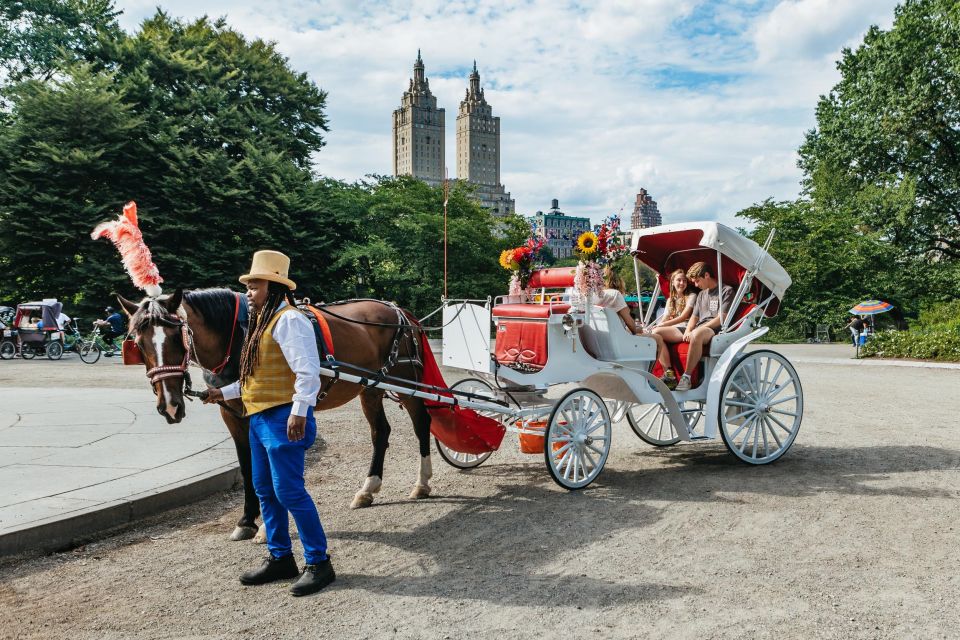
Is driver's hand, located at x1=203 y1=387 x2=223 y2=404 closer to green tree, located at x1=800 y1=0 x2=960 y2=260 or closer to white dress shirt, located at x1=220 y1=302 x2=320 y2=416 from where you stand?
white dress shirt, located at x1=220 y1=302 x2=320 y2=416

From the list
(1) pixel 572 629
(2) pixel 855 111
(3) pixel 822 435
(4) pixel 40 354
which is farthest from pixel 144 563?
(2) pixel 855 111

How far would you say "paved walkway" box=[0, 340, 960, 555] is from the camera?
205 inches

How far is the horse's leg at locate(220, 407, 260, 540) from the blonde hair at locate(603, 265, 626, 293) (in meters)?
3.70

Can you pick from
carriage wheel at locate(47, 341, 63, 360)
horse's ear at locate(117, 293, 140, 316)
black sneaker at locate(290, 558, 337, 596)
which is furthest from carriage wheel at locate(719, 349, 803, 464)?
carriage wheel at locate(47, 341, 63, 360)

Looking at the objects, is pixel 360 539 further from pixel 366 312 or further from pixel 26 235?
pixel 26 235

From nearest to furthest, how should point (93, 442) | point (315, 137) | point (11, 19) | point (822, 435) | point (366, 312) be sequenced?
point (366, 312)
point (93, 442)
point (822, 435)
point (11, 19)
point (315, 137)

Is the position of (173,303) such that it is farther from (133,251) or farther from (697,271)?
(697,271)

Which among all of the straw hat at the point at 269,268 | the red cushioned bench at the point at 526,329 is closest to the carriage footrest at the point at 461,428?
the red cushioned bench at the point at 526,329

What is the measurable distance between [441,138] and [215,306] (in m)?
171

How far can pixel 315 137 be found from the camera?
33.7 m

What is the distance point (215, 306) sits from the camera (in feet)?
16.4

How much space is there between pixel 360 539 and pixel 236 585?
105 centimetres

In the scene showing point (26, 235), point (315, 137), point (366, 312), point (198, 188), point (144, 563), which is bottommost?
point (144, 563)

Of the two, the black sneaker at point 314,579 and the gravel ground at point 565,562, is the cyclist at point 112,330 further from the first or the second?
the black sneaker at point 314,579
